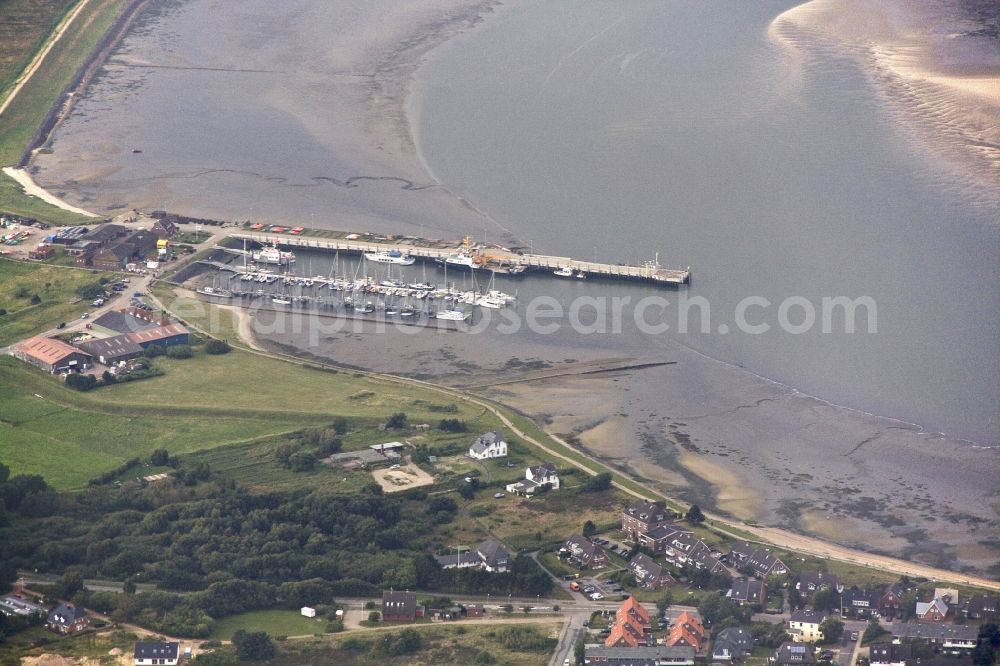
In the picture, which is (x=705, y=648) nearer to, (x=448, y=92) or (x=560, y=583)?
(x=560, y=583)

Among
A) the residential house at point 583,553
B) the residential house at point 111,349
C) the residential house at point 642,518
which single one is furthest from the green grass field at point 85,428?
the residential house at point 642,518

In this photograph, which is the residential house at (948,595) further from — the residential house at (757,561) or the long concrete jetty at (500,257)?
the long concrete jetty at (500,257)

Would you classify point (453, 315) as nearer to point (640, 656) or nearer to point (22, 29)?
point (640, 656)

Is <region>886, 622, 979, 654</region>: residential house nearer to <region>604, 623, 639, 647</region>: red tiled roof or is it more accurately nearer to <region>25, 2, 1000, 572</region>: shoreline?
<region>604, 623, 639, 647</region>: red tiled roof

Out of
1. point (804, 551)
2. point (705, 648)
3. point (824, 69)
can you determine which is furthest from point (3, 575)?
point (824, 69)

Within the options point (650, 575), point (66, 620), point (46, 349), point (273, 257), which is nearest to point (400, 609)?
point (650, 575)

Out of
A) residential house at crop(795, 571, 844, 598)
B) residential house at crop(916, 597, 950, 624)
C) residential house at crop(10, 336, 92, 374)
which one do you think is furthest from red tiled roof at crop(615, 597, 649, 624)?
residential house at crop(10, 336, 92, 374)
